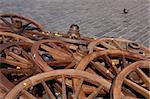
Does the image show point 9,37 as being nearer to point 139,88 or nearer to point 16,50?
point 16,50

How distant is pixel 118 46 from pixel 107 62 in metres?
0.79

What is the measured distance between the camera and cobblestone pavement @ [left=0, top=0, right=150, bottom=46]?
7.65m

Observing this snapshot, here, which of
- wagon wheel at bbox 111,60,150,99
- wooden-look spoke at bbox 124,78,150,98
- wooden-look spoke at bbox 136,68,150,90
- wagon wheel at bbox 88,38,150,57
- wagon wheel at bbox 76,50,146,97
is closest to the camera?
wagon wheel at bbox 111,60,150,99

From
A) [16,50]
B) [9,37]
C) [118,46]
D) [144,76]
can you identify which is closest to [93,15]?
[118,46]

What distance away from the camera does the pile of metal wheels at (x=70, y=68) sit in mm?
3465

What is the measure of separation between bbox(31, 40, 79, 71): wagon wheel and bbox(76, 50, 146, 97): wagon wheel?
0.36m

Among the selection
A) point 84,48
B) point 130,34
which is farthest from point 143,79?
point 130,34

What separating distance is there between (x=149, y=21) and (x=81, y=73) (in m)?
5.65

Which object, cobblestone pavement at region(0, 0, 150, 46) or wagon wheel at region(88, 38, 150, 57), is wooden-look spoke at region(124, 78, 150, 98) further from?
cobblestone pavement at region(0, 0, 150, 46)

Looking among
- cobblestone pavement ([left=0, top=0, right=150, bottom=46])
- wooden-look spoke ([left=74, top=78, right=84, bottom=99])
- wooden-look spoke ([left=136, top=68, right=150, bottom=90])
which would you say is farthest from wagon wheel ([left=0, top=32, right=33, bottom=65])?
cobblestone pavement ([left=0, top=0, right=150, bottom=46])

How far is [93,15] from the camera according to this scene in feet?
→ 30.6

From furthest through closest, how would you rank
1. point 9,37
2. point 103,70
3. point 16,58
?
point 9,37, point 16,58, point 103,70

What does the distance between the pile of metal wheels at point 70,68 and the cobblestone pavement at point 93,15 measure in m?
2.35

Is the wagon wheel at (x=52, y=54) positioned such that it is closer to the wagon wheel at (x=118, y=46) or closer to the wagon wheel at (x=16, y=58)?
the wagon wheel at (x=16, y=58)
